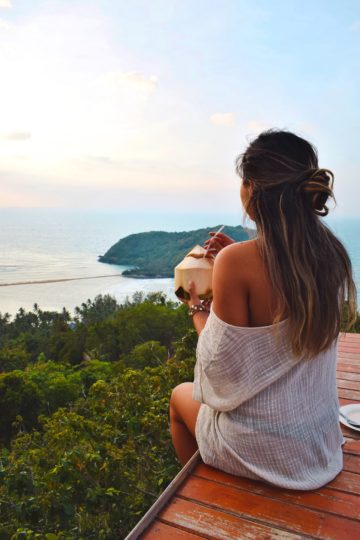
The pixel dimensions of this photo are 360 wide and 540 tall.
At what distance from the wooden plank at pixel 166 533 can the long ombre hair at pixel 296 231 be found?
0.52 meters

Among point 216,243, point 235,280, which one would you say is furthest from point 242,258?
point 216,243

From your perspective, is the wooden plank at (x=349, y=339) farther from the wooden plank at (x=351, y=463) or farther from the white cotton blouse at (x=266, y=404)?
the white cotton blouse at (x=266, y=404)

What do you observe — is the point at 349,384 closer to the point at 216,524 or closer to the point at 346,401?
the point at 346,401

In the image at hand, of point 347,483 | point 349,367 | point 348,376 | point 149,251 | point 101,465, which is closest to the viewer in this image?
point 347,483

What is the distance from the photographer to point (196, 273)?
1342mm

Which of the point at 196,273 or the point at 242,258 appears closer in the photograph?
the point at 242,258

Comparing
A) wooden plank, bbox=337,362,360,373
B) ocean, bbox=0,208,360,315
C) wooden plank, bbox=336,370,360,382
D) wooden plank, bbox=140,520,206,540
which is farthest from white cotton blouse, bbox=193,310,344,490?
ocean, bbox=0,208,360,315

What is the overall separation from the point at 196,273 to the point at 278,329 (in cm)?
35

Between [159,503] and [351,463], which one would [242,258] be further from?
[351,463]

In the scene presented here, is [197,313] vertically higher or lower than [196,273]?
lower

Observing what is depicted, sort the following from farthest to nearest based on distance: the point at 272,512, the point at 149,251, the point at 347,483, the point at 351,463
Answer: the point at 149,251, the point at 351,463, the point at 347,483, the point at 272,512

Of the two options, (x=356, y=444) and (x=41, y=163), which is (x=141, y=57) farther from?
(x=41, y=163)

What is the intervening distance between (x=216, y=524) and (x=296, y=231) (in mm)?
764

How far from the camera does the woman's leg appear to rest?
1426 millimetres
